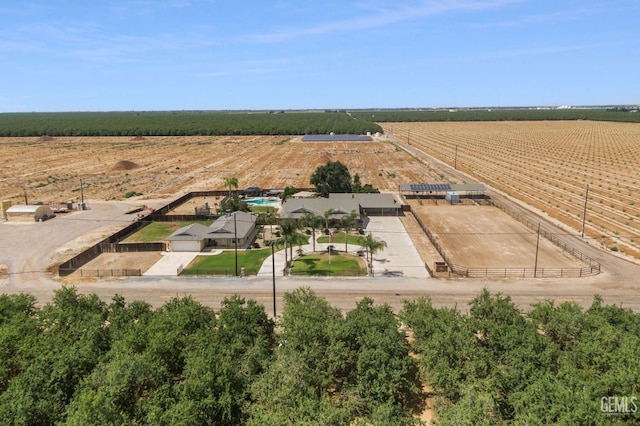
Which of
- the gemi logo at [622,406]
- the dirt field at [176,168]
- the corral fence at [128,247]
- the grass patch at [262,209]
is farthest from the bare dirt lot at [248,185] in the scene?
the grass patch at [262,209]

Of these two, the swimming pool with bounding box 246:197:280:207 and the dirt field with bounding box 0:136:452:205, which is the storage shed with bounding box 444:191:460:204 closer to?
the dirt field with bounding box 0:136:452:205

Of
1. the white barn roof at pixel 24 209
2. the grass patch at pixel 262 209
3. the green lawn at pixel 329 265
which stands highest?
the white barn roof at pixel 24 209

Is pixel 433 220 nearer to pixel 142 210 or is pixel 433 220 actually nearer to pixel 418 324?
pixel 418 324

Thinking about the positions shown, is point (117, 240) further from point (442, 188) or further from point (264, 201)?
point (442, 188)

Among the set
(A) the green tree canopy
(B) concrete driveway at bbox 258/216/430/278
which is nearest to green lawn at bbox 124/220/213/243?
(B) concrete driveway at bbox 258/216/430/278

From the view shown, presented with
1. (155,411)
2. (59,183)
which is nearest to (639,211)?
(155,411)

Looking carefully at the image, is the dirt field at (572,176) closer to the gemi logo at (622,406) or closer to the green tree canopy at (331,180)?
the green tree canopy at (331,180)
